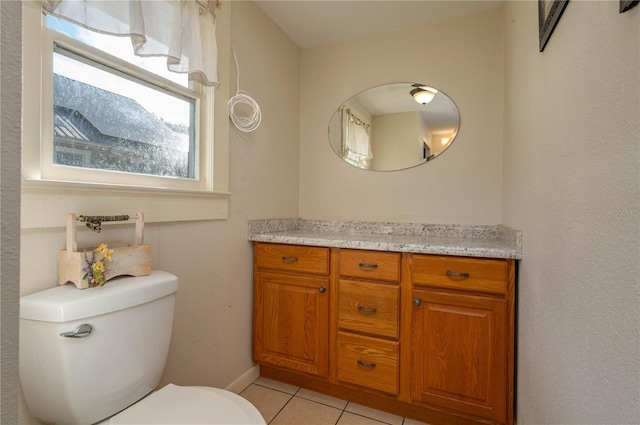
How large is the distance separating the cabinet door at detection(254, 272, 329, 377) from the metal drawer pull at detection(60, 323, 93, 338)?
3.41ft

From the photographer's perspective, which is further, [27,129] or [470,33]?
[470,33]

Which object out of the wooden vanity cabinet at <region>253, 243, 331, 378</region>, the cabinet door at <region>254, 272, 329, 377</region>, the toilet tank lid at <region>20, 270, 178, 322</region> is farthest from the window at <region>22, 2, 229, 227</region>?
the cabinet door at <region>254, 272, 329, 377</region>

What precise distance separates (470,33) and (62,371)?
2563mm

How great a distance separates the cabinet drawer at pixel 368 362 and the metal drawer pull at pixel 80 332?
1.15 m

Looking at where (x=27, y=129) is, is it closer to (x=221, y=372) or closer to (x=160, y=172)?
(x=160, y=172)

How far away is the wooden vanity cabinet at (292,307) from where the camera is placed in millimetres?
1663

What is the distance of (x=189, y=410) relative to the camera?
858 millimetres

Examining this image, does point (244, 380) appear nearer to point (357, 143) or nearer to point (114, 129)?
point (114, 129)

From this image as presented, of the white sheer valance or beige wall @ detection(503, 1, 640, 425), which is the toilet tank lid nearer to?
the white sheer valance

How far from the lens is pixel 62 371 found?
2.56ft

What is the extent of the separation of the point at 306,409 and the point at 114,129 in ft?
5.36

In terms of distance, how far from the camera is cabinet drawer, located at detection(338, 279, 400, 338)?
59.6 inches

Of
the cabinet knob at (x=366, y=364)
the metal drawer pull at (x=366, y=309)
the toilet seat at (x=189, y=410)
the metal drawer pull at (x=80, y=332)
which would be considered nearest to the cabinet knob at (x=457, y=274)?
the metal drawer pull at (x=366, y=309)

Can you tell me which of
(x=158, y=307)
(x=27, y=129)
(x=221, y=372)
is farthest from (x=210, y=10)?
(x=221, y=372)
